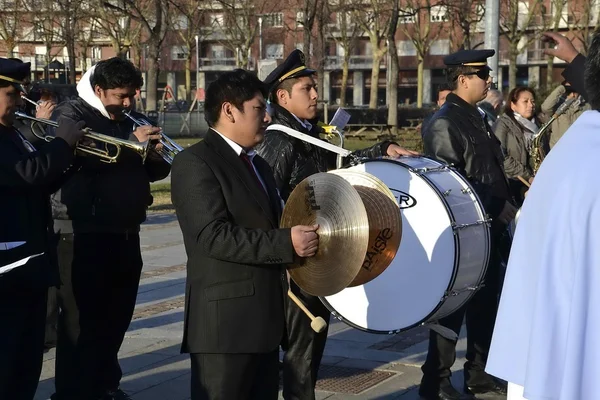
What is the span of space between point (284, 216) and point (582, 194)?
73.2 inches

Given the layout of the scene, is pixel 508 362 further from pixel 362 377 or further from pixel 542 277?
pixel 362 377

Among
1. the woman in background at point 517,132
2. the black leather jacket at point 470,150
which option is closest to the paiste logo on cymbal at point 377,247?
the black leather jacket at point 470,150

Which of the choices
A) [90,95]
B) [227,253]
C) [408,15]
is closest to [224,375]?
[227,253]

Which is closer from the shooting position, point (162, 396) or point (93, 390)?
point (93, 390)

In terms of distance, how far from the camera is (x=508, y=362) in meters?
2.35

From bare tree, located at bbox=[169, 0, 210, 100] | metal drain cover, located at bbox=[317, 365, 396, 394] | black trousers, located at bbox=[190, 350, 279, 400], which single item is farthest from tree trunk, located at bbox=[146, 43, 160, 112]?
black trousers, located at bbox=[190, 350, 279, 400]

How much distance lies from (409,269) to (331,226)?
1.40 m

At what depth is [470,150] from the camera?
18.3 ft

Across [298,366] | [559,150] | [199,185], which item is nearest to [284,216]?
[199,185]

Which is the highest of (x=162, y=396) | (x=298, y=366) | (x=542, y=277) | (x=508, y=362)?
(x=542, y=277)

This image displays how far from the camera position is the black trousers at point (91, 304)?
204 inches

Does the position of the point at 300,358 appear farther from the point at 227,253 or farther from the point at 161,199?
the point at 161,199

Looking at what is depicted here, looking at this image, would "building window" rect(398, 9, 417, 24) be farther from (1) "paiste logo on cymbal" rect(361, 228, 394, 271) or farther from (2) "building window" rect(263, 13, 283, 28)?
(1) "paiste logo on cymbal" rect(361, 228, 394, 271)

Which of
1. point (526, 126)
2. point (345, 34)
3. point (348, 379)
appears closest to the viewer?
point (348, 379)
